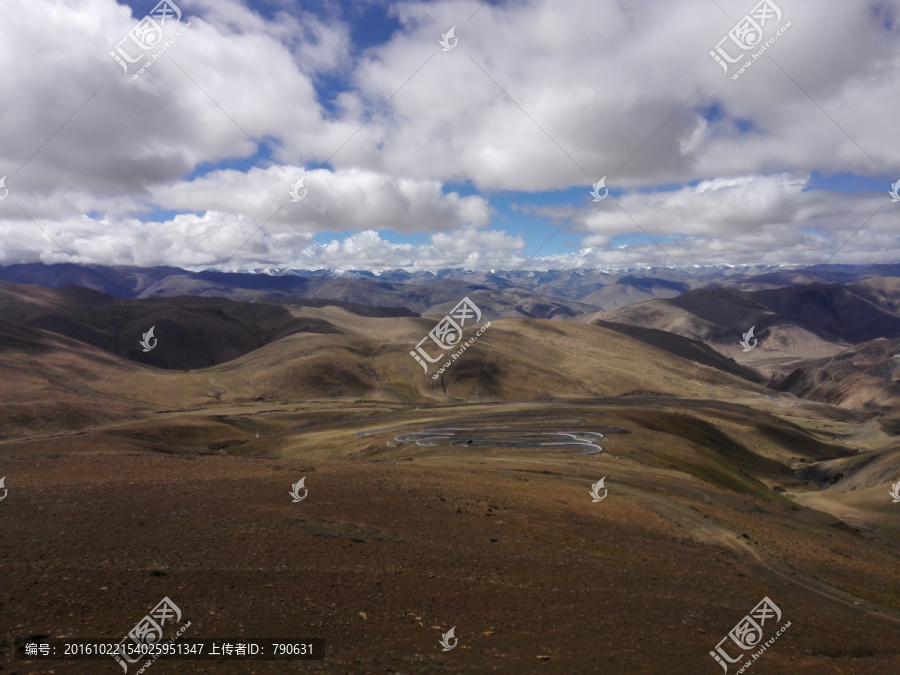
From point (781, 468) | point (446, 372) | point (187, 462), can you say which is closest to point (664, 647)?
point (187, 462)

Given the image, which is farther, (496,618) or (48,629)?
(496,618)

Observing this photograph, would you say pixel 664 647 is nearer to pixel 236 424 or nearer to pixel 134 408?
pixel 236 424

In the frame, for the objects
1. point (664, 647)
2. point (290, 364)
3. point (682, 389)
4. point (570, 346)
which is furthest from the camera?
point (570, 346)

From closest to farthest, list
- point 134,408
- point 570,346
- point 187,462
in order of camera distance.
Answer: point 187,462 < point 134,408 < point 570,346

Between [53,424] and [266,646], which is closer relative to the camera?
[266,646]

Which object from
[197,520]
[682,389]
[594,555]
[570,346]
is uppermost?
[570,346]

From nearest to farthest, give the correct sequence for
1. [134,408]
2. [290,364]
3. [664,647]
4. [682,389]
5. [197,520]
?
[664,647]
[197,520]
[134,408]
[290,364]
[682,389]

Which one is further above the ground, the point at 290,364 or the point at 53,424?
the point at 290,364

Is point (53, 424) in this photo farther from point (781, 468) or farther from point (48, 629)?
point (781, 468)

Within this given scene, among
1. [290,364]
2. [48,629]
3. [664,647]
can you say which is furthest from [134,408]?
[664,647]
